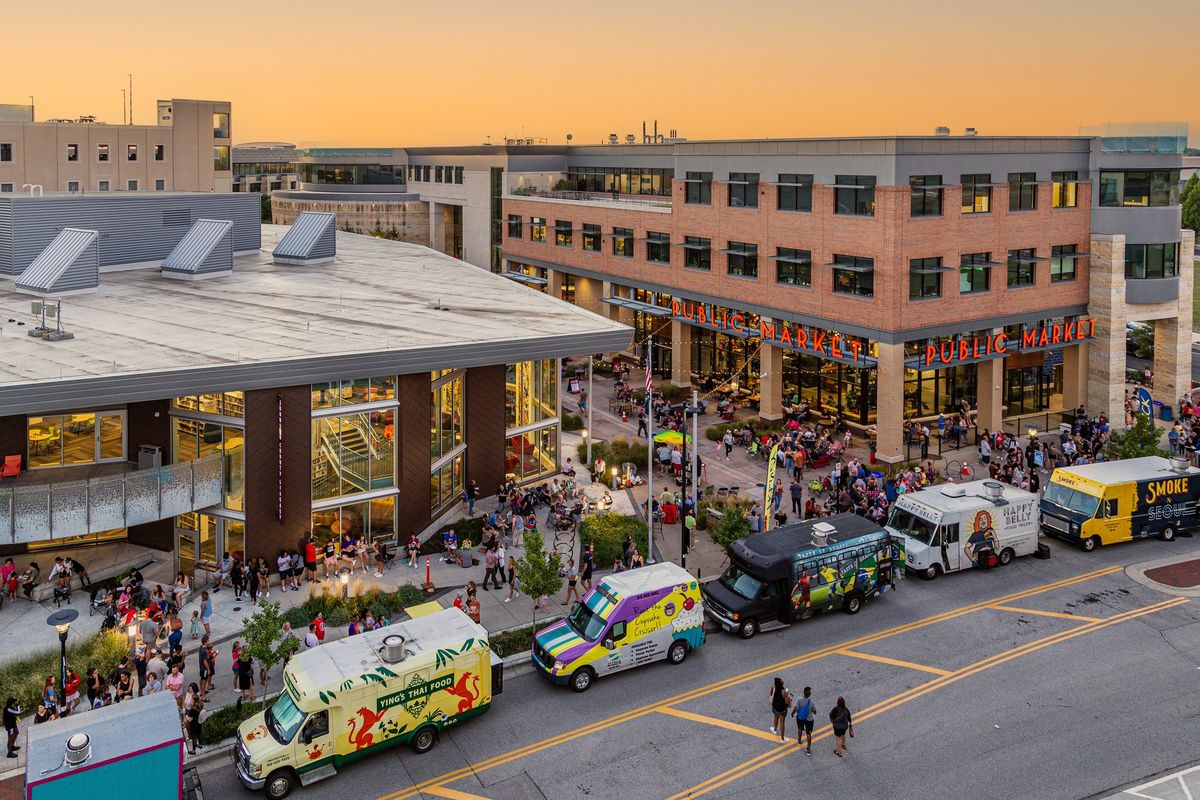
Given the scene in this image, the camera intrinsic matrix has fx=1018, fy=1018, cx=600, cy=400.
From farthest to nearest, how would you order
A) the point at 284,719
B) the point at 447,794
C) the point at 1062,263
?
the point at 1062,263, the point at 284,719, the point at 447,794

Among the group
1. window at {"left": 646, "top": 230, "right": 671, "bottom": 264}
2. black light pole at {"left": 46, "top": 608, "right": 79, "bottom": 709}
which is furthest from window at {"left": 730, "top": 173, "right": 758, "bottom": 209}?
black light pole at {"left": 46, "top": 608, "right": 79, "bottom": 709}

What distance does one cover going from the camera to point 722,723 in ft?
81.4

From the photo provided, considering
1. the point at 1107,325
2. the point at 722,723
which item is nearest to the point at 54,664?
the point at 722,723

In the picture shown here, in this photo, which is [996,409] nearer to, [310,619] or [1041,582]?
[1041,582]

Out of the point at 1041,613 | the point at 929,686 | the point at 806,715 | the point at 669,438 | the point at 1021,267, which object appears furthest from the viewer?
the point at 1021,267

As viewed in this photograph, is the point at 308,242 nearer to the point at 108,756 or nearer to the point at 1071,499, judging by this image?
the point at 1071,499

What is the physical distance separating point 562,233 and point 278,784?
5934cm

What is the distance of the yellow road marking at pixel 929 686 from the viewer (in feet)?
73.5

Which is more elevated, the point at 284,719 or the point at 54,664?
the point at 284,719

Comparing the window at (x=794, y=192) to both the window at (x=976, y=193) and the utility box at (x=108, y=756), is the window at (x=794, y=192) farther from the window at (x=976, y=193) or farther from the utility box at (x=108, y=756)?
the utility box at (x=108, y=756)

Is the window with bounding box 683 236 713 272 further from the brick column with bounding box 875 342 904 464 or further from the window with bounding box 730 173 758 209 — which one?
the brick column with bounding box 875 342 904 464

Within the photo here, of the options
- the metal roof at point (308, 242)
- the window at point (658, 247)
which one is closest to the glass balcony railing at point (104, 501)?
the metal roof at point (308, 242)

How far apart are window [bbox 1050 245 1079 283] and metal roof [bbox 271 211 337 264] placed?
39.1 metres

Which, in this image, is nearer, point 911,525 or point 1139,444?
point 911,525
